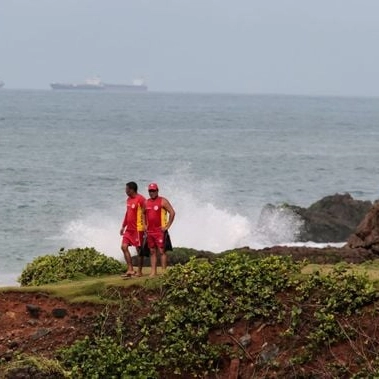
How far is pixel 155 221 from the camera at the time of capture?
14859 mm

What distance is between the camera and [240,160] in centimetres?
6444

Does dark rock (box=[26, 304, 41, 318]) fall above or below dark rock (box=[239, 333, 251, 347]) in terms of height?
below

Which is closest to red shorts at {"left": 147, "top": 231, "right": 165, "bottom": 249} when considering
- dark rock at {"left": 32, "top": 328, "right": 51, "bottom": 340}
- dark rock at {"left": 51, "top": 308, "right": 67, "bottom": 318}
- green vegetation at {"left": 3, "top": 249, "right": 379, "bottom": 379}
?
green vegetation at {"left": 3, "top": 249, "right": 379, "bottom": 379}

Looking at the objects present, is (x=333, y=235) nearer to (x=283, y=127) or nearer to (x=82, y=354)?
(x=82, y=354)

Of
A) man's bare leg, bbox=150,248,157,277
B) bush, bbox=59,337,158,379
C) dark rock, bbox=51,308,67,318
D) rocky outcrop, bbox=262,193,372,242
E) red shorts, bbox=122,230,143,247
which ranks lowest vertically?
rocky outcrop, bbox=262,193,372,242

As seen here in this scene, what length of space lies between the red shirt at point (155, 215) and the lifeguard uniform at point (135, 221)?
130mm

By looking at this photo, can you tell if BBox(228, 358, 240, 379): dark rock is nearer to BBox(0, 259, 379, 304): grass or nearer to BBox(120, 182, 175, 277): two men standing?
BBox(0, 259, 379, 304): grass

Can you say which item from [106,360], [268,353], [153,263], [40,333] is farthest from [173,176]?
[268,353]

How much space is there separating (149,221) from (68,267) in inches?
77.8

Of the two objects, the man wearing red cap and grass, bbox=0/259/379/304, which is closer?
grass, bbox=0/259/379/304

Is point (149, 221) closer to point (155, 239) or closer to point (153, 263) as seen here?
point (155, 239)

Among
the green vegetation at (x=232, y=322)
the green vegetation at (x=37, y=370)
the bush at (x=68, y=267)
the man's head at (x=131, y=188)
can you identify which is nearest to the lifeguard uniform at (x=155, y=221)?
the man's head at (x=131, y=188)

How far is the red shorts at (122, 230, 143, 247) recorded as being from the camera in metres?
15.1

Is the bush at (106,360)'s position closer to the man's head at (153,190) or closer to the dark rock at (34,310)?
the dark rock at (34,310)
